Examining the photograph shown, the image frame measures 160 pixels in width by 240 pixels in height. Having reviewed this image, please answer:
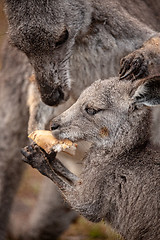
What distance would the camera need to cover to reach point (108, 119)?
4.59 m

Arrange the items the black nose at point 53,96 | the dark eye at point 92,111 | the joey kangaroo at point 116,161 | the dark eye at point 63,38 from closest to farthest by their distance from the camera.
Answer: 1. the joey kangaroo at point 116,161
2. the dark eye at point 92,111
3. the dark eye at point 63,38
4. the black nose at point 53,96

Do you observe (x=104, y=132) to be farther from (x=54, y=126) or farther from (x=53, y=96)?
(x=53, y=96)

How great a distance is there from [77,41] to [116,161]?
143cm

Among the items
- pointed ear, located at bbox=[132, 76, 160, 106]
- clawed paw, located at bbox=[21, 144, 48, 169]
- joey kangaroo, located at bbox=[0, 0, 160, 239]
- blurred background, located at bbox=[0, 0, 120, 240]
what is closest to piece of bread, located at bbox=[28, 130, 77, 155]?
clawed paw, located at bbox=[21, 144, 48, 169]

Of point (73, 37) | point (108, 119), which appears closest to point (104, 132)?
point (108, 119)

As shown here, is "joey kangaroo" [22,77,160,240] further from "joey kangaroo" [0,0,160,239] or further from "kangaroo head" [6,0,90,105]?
"kangaroo head" [6,0,90,105]

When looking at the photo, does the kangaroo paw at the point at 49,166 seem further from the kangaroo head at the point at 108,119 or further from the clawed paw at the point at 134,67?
the clawed paw at the point at 134,67

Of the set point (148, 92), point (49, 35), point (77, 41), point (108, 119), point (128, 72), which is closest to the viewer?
point (148, 92)

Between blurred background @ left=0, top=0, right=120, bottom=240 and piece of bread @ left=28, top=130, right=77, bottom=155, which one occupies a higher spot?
piece of bread @ left=28, top=130, right=77, bottom=155

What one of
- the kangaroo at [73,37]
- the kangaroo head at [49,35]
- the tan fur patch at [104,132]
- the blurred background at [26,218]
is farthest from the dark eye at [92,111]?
the blurred background at [26,218]

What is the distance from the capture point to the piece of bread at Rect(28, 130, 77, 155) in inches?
181

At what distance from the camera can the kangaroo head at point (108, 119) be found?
453 cm

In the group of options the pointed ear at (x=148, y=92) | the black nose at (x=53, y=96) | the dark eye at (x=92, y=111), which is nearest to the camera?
the pointed ear at (x=148, y=92)

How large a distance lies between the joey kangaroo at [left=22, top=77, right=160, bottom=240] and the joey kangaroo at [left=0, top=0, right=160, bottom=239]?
33cm
